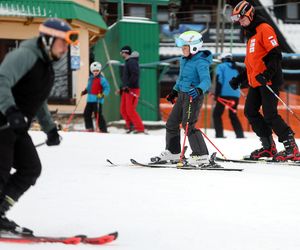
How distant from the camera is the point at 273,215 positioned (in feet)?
15.7

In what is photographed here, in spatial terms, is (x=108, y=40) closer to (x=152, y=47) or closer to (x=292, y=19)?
(x=152, y=47)

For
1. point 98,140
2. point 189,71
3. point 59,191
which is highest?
point 189,71

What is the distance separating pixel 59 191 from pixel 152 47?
45.7 ft

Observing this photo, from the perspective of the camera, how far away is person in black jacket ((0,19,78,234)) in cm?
379

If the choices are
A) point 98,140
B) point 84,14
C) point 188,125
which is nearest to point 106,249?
point 188,125

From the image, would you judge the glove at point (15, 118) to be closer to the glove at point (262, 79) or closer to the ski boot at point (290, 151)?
the glove at point (262, 79)

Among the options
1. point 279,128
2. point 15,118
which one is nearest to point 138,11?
point 279,128

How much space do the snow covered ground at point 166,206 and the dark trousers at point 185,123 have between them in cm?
44

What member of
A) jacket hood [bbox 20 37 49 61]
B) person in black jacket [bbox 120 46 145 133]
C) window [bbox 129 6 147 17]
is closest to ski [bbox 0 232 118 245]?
jacket hood [bbox 20 37 49 61]

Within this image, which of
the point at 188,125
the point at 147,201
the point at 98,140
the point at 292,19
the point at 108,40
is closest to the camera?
the point at 147,201

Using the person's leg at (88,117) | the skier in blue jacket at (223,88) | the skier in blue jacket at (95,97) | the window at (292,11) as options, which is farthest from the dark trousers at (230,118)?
the window at (292,11)

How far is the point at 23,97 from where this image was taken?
13.1 ft

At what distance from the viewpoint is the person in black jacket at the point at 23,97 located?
149 inches

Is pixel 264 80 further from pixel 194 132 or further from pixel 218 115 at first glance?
pixel 218 115
